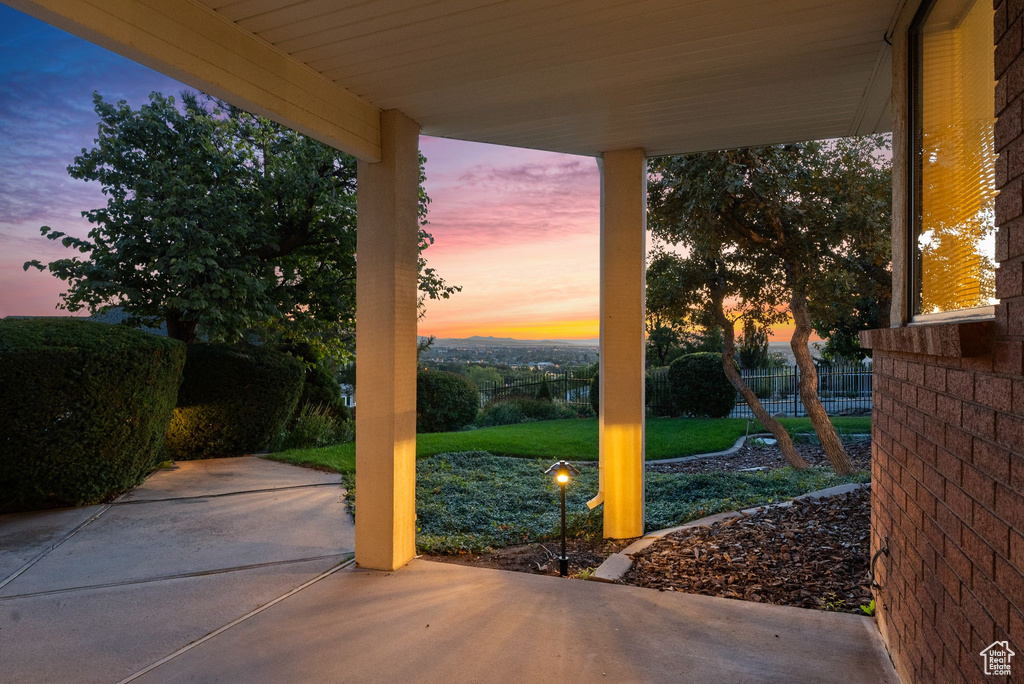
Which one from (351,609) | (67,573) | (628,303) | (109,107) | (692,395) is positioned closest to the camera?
(351,609)

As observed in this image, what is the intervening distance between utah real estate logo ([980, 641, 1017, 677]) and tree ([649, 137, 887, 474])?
659 cm

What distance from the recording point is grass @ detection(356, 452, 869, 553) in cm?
475

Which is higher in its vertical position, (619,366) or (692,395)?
(619,366)

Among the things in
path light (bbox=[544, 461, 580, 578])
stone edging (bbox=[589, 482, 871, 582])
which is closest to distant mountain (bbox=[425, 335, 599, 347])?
stone edging (bbox=[589, 482, 871, 582])

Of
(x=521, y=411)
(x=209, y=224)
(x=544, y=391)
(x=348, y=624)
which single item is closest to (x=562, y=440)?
(x=521, y=411)

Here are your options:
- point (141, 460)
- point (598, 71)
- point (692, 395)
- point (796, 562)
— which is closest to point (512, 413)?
point (692, 395)

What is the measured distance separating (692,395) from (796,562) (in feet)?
28.8

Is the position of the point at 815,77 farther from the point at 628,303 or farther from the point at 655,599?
the point at 655,599

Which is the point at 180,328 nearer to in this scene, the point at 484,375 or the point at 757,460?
the point at 484,375

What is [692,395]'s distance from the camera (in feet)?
40.2

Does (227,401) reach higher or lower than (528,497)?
higher

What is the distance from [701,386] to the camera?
12117 millimetres

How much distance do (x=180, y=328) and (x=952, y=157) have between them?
781cm

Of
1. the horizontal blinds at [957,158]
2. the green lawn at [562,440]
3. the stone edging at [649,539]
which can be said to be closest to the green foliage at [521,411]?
the green lawn at [562,440]
